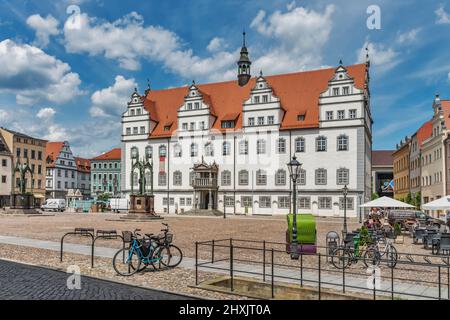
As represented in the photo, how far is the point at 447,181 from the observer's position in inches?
1879

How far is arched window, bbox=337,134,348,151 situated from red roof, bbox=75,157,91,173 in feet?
237

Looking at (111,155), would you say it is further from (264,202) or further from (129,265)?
(129,265)

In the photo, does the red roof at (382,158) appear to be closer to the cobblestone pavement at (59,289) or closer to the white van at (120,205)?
the white van at (120,205)

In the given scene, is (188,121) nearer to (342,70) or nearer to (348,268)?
(342,70)

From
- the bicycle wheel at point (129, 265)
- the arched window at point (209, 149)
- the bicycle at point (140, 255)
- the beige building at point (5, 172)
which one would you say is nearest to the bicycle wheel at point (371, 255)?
the bicycle at point (140, 255)

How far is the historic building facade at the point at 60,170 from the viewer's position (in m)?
94.8

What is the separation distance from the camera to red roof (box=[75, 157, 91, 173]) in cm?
10710

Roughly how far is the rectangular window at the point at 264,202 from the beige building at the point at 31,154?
1681 inches

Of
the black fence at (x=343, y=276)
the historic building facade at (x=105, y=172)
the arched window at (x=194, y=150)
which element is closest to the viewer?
the black fence at (x=343, y=276)

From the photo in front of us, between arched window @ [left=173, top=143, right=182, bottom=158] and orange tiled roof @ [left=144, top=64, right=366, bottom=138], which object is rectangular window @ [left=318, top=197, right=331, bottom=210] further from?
A: arched window @ [left=173, top=143, right=182, bottom=158]

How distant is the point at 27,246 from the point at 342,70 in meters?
42.4

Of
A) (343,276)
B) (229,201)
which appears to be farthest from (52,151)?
(343,276)

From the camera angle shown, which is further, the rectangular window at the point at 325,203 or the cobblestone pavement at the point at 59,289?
the rectangular window at the point at 325,203
